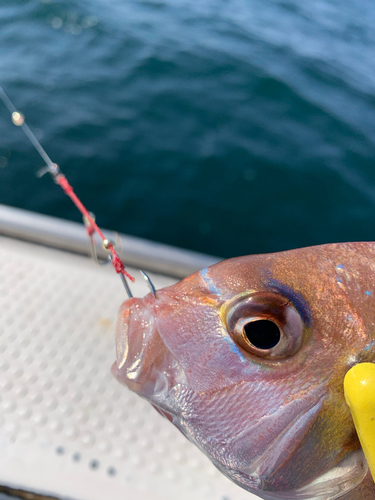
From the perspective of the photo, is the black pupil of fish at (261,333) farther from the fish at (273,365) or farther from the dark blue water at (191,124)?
the dark blue water at (191,124)

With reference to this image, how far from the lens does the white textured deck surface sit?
4.23 ft

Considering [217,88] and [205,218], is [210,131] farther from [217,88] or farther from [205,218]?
[205,218]

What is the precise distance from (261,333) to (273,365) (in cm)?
7

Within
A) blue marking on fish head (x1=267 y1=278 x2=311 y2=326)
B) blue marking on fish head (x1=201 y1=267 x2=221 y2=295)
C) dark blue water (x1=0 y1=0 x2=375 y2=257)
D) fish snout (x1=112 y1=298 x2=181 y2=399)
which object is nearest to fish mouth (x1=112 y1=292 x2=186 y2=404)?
fish snout (x1=112 y1=298 x2=181 y2=399)

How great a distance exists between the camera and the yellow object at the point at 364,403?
65 centimetres

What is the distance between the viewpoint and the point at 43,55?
5.07m

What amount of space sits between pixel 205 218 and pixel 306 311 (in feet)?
8.61

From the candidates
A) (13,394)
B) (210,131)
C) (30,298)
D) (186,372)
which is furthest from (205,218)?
(186,372)

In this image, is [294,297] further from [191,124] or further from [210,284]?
[191,124]

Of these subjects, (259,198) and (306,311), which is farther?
(259,198)

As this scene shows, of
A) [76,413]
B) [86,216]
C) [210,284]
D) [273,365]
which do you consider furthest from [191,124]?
[273,365]

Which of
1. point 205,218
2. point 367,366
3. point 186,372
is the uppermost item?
point 367,366

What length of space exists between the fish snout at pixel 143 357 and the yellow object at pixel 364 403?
1.21 feet

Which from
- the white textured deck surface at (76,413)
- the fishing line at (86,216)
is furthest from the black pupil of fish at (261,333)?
the white textured deck surface at (76,413)
